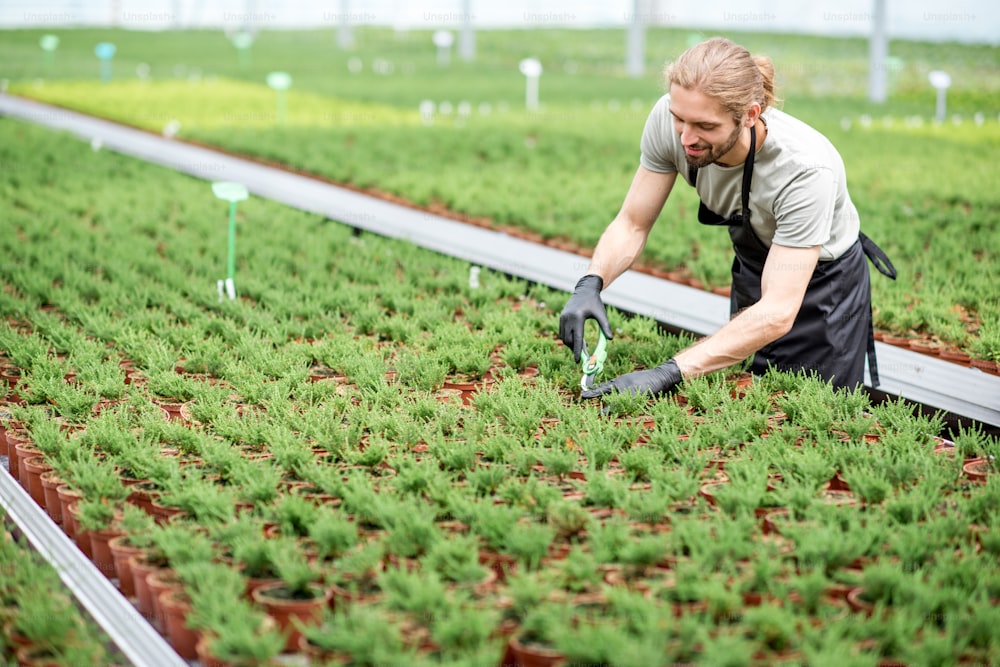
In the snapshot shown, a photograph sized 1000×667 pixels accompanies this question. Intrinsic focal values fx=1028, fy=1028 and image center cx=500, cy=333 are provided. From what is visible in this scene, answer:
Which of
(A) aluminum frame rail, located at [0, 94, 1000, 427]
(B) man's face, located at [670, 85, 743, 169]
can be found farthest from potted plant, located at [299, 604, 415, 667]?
(A) aluminum frame rail, located at [0, 94, 1000, 427]

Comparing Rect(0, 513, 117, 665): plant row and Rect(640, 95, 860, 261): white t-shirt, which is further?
Rect(640, 95, 860, 261): white t-shirt

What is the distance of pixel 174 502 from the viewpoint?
8.83ft

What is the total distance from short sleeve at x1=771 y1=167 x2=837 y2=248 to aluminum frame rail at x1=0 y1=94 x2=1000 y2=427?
0.70 m

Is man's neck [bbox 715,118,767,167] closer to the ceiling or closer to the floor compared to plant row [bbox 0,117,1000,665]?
closer to the ceiling

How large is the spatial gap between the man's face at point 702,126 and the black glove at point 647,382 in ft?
2.19

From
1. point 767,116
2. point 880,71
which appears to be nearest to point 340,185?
point 767,116

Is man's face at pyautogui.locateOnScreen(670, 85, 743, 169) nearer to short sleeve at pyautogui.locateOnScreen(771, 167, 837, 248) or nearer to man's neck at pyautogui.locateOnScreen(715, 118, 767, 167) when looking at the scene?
man's neck at pyautogui.locateOnScreen(715, 118, 767, 167)

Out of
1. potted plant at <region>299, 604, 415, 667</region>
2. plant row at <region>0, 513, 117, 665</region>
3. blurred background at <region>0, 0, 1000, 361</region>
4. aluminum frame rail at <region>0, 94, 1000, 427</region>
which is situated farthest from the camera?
blurred background at <region>0, 0, 1000, 361</region>

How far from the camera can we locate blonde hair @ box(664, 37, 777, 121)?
115 inches

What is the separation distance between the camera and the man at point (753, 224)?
9.80ft

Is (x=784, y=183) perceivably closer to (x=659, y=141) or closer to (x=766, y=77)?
(x=766, y=77)

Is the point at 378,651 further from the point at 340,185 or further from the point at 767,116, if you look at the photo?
the point at 340,185

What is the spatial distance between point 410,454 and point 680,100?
129cm

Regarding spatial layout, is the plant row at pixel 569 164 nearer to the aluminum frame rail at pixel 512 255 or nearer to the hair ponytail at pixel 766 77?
the aluminum frame rail at pixel 512 255
